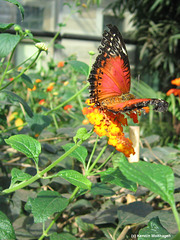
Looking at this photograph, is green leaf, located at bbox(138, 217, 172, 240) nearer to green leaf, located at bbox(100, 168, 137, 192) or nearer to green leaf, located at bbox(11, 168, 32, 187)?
green leaf, located at bbox(100, 168, 137, 192)

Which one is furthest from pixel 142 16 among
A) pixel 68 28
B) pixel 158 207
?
pixel 158 207

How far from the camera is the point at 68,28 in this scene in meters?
4.11

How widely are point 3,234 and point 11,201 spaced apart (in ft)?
0.76

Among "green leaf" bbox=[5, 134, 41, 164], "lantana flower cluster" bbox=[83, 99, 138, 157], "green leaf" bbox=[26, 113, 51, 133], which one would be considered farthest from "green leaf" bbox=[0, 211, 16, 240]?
"green leaf" bbox=[26, 113, 51, 133]

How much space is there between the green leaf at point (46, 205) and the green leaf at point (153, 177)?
232 millimetres

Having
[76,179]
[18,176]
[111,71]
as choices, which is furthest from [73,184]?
[111,71]

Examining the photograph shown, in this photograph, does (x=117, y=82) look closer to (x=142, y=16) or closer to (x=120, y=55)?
(x=120, y=55)

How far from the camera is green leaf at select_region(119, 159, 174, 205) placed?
27 cm

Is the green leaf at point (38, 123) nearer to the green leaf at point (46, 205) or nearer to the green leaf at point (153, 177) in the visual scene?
the green leaf at point (46, 205)

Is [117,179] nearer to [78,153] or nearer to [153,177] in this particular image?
[78,153]

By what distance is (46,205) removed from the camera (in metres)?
0.49

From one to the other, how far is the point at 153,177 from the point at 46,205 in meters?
0.28

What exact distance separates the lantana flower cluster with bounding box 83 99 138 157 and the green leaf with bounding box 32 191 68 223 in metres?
0.16

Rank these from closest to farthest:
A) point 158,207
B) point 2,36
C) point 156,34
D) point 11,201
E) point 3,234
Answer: point 3,234
point 2,36
point 11,201
point 158,207
point 156,34
